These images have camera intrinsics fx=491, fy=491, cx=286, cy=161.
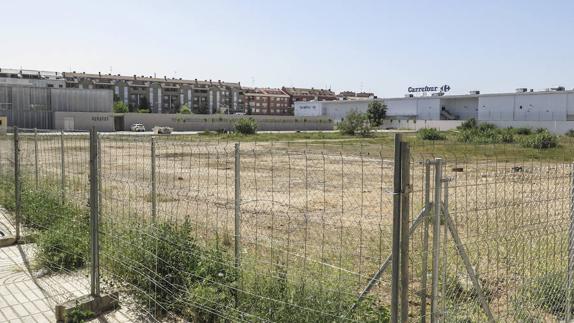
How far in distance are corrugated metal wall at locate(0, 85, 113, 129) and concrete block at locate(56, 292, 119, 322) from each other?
6062cm

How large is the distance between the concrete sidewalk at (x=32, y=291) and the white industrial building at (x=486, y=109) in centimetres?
7016

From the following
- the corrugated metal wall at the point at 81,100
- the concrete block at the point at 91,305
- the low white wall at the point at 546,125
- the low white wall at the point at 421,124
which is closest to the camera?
the concrete block at the point at 91,305

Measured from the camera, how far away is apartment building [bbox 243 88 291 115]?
457 ft

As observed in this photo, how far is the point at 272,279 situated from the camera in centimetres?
470

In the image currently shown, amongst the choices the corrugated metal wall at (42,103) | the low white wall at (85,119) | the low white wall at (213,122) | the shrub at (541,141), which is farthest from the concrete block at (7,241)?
the low white wall at (213,122)

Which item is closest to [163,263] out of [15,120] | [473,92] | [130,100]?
[15,120]

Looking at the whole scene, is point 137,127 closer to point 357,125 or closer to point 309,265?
point 357,125

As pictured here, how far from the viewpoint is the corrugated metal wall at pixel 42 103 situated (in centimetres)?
5816

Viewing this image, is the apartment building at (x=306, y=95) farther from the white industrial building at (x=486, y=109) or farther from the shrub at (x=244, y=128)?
the shrub at (x=244, y=128)

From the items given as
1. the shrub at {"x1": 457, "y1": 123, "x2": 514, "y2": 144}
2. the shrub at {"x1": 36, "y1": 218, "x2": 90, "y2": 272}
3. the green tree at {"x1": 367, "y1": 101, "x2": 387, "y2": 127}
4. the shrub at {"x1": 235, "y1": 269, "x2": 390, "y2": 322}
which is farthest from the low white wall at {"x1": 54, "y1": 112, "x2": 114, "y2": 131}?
the shrub at {"x1": 235, "y1": 269, "x2": 390, "y2": 322}

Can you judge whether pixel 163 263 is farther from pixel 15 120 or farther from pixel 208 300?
pixel 15 120

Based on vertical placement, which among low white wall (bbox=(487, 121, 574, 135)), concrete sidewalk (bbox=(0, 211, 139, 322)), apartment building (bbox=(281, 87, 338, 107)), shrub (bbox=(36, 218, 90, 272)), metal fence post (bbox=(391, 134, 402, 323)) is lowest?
concrete sidewalk (bbox=(0, 211, 139, 322))

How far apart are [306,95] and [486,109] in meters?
72.9

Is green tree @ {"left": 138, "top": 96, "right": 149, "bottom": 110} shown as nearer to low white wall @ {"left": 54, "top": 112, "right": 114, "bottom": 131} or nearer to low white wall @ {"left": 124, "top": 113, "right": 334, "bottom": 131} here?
low white wall @ {"left": 124, "top": 113, "right": 334, "bottom": 131}
